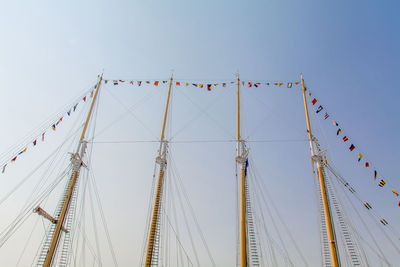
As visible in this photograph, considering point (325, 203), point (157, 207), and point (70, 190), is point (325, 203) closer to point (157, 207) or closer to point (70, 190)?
point (157, 207)

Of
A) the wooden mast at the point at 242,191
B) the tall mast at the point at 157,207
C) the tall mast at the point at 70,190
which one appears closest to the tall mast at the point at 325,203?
the wooden mast at the point at 242,191

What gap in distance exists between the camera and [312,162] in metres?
26.8

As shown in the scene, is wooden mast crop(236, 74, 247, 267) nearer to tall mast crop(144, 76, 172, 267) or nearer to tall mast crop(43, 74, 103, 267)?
tall mast crop(144, 76, 172, 267)

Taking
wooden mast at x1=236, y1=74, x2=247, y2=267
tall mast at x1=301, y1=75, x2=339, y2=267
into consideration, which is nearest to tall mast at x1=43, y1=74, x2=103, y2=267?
wooden mast at x1=236, y1=74, x2=247, y2=267

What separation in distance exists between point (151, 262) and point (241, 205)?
10.1 m

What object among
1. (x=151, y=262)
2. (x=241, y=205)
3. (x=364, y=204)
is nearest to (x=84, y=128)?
(x=151, y=262)

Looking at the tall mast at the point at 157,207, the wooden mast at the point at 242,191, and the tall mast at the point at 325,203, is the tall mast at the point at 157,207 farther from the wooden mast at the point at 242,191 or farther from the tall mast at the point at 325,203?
the tall mast at the point at 325,203

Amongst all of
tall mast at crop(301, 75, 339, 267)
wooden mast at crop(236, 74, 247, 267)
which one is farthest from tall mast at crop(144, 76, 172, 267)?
tall mast at crop(301, 75, 339, 267)

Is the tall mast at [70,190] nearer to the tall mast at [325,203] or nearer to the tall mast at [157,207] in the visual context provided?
the tall mast at [157,207]

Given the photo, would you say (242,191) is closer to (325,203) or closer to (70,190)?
(325,203)

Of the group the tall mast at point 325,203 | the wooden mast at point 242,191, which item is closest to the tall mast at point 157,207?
the wooden mast at point 242,191

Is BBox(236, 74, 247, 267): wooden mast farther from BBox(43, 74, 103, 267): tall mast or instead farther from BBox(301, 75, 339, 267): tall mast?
BBox(43, 74, 103, 267): tall mast

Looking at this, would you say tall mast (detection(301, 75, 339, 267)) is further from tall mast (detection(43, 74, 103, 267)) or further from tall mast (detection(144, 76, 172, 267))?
tall mast (detection(43, 74, 103, 267))

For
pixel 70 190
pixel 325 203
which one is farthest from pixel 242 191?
pixel 70 190
